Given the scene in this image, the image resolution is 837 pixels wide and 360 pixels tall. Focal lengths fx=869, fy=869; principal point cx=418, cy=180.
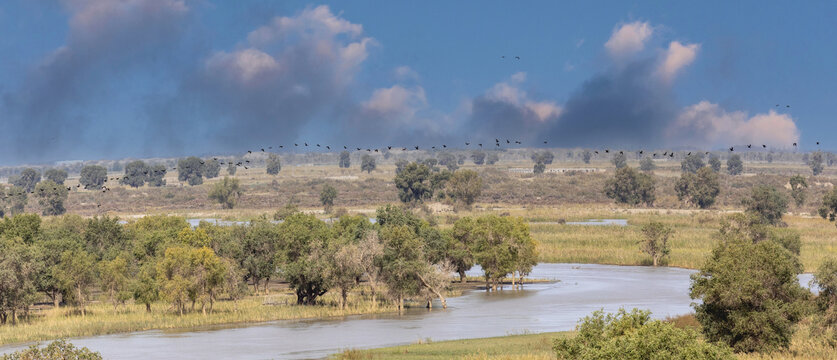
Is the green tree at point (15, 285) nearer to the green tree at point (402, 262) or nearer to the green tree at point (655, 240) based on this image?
the green tree at point (402, 262)

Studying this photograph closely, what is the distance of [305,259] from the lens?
9269 centimetres

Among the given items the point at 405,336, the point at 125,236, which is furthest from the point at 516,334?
the point at 125,236

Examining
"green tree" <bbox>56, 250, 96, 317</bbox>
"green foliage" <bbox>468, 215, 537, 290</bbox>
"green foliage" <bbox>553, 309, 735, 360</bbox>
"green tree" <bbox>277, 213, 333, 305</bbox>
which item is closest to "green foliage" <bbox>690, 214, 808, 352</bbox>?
"green foliage" <bbox>553, 309, 735, 360</bbox>

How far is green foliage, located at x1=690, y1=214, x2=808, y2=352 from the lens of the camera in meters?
53.8

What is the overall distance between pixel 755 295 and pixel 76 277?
6678 centimetres

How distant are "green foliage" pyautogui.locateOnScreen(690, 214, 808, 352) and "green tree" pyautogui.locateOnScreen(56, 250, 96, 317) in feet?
205

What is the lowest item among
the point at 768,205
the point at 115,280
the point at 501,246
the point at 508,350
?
the point at 508,350

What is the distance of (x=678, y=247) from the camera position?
Answer: 468ft

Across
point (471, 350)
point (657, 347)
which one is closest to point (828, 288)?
point (471, 350)

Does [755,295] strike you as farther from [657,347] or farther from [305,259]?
[305,259]

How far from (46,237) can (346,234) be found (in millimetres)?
39227

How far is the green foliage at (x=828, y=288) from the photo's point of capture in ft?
182

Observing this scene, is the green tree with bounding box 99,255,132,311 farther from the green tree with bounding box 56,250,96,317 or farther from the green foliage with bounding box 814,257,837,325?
the green foliage with bounding box 814,257,837,325

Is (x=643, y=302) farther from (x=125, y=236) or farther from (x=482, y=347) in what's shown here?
(x=125, y=236)
